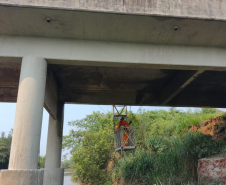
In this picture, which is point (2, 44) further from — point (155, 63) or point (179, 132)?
point (179, 132)

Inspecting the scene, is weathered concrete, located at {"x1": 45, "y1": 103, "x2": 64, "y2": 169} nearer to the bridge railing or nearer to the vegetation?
the bridge railing

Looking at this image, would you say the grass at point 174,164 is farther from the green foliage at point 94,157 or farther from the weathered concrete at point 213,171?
the green foliage at point 94,157

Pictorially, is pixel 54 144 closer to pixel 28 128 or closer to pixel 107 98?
pixel 107 98

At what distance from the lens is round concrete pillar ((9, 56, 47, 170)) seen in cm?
571

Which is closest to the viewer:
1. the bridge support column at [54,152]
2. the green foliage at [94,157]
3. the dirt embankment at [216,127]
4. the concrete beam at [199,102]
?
the bridge support column at [54,152]

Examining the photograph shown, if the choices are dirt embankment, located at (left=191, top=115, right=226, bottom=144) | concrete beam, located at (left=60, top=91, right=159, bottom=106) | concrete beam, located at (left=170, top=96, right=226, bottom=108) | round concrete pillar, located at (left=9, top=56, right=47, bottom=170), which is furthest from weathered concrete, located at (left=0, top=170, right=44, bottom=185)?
dirt embankment, located at (left=191, top=115, right=226, bottom=144)

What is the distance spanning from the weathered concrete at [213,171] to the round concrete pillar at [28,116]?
20.6ft

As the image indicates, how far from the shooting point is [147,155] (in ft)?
44.1

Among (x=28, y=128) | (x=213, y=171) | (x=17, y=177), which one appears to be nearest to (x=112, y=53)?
(x=28, y=128)

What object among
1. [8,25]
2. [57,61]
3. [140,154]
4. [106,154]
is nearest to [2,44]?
[8,25]

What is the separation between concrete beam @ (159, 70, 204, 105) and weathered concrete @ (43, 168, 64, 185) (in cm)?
654

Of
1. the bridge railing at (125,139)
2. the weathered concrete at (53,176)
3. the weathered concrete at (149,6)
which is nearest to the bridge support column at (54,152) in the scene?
the weathered concrete at (53,176)

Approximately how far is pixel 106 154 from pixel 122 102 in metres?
5.93

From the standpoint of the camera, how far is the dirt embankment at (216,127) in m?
13.0
